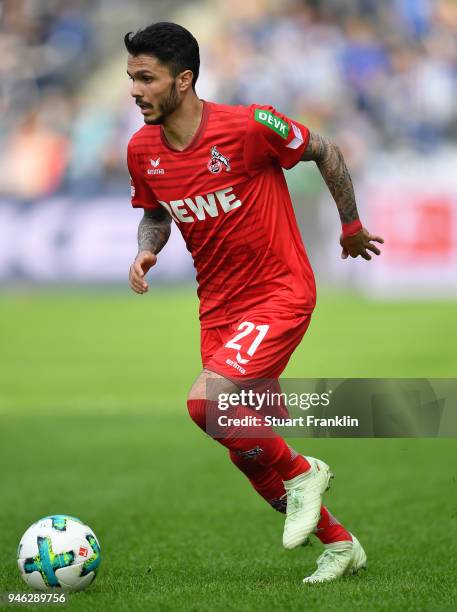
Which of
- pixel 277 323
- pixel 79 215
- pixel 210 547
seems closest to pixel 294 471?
pixel 277 323

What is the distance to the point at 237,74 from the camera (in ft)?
75.4

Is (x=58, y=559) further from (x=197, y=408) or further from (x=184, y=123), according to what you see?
(x=184, y=123)

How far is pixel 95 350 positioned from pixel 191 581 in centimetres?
1062

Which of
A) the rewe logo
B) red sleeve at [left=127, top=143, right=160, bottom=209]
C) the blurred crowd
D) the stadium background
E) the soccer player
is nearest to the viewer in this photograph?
the soccer player

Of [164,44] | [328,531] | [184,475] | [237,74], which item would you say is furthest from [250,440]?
[237,74]

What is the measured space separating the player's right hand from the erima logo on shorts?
0.73m

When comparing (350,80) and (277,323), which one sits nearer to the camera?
(277,323)

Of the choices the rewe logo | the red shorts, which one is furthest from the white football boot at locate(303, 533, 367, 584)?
the rewe logo

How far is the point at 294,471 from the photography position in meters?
4.77

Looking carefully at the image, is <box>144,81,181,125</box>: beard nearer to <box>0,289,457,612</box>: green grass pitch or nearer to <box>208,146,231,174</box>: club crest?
<box>208,146,231,174</box>: club crest

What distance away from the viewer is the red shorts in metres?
4.62

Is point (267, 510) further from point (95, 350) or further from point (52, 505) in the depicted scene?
point (95, 350)

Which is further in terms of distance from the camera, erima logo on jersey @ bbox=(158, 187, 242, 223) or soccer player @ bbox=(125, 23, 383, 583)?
erima logo on jersey @ bbox=(158, 187, 242, 223)

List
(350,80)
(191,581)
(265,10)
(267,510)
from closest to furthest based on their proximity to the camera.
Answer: (191,581), (267,510), (350,80), (265,10)
